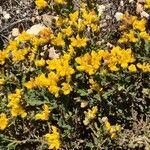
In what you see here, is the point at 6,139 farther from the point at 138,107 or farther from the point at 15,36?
the point at 15,36

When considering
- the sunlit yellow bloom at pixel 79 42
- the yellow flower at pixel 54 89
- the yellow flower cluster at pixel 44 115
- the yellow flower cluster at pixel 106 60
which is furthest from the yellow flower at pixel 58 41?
the yellow flower cluster at pixel 44 115

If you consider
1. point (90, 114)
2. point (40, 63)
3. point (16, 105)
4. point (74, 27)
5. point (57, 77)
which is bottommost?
point (90, 114)

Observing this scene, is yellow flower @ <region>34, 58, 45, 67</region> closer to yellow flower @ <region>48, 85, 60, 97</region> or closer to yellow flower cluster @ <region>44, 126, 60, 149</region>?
yellow flower @ <region>48, 85, 60, 97</region>

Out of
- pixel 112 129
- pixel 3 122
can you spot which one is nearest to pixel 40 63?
pixel 3 122

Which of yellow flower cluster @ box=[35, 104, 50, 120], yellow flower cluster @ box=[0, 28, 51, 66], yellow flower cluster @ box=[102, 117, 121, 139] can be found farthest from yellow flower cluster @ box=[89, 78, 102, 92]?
yellow flower cluster @ box=[0, 28, 51, 66]

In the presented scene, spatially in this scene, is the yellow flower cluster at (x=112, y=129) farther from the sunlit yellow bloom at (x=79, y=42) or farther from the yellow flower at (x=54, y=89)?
the sunlit yellow bloom at (x=79, y=42)

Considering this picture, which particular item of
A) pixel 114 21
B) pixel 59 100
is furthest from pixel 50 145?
pixel 114 21

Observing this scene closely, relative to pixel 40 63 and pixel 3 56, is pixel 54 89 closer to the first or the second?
pixel 40 63

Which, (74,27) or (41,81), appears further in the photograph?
(74,27)
